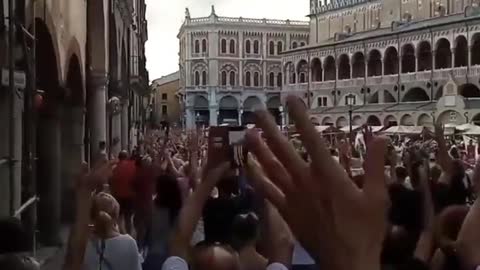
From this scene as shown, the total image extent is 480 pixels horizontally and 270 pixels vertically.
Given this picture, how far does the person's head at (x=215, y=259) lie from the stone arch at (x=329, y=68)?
260ft

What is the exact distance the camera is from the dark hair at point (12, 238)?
3768mm

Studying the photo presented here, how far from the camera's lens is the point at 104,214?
5.76 m

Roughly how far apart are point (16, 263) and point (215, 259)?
36.4 inches

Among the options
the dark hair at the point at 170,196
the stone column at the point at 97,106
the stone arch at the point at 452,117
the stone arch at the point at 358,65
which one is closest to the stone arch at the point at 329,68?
the stone arch at the point at 358,65

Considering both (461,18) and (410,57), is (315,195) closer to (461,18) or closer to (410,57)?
(461,18)

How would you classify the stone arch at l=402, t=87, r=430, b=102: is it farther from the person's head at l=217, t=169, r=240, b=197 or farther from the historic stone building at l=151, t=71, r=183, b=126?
the person's head at l=217, t=169, r=240, b=197

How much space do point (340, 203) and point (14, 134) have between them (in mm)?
7410

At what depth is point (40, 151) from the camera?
1456cm

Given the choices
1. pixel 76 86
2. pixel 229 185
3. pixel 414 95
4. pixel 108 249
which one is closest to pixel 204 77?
pixel 414 95

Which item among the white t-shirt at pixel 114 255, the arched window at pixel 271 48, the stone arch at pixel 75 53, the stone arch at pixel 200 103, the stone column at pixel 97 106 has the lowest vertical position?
the white t-shirt at pixel 114 255

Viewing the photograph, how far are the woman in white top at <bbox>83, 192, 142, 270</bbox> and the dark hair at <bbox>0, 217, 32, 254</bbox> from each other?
1615mm

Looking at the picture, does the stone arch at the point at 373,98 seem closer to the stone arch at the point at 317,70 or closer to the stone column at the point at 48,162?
the stone arch at the point at 317,70

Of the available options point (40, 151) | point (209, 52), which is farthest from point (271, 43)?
point (40, 151)

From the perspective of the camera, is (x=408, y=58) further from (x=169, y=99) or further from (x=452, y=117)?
(x=169, y=99)
